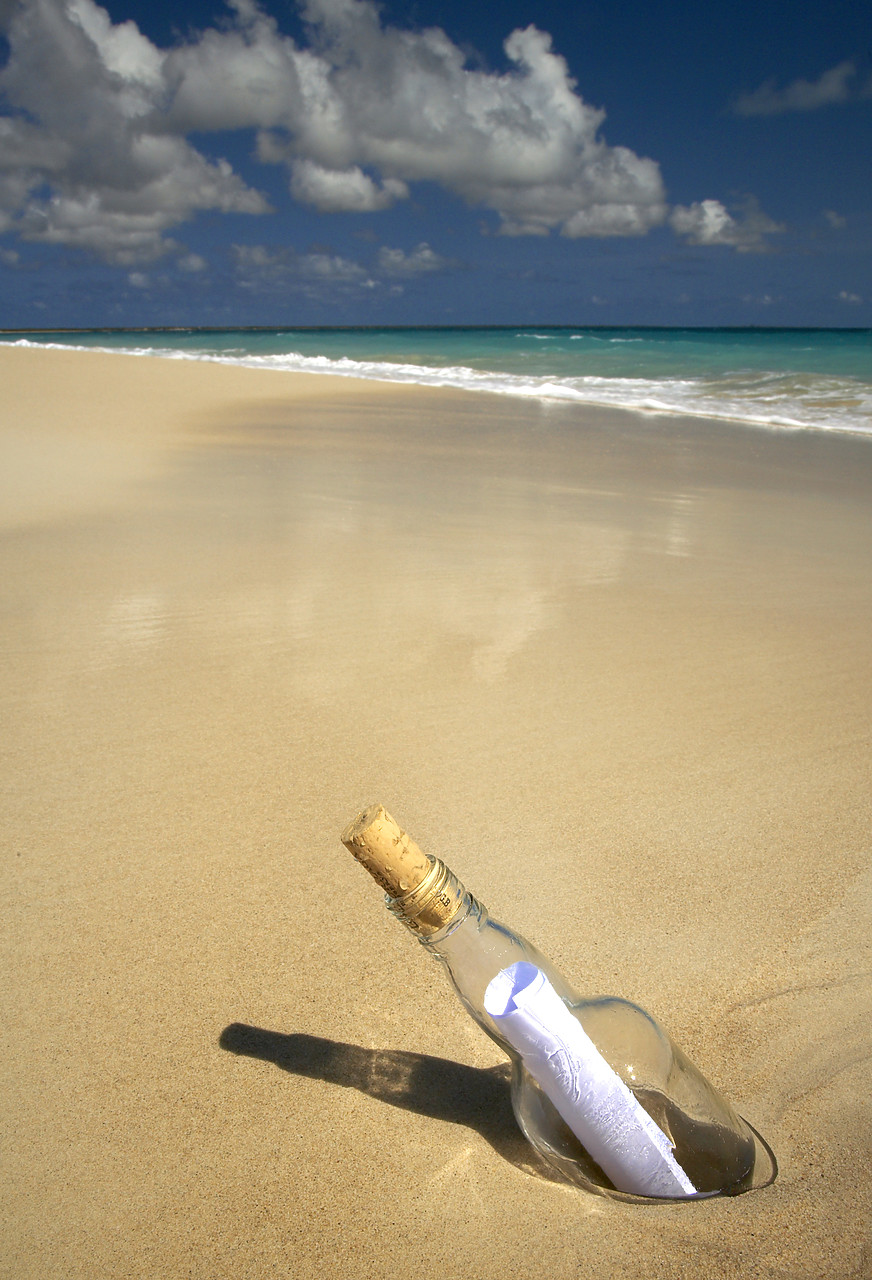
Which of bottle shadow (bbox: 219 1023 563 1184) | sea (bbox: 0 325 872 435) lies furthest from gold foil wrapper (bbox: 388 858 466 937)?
sea (bbox: 0 325 872 435)

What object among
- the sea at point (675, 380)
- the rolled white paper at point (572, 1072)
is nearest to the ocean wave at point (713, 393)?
the sea at point (675, 380)

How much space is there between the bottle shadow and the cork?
17.3 inches

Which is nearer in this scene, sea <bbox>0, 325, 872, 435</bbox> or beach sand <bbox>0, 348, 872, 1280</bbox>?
beach sand <bbox>0, 348, 872, 1280</bbox>

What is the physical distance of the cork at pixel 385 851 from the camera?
→ 0.78 m

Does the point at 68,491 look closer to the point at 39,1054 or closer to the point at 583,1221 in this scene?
the point at 39,1054

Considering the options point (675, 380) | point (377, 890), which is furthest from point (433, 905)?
point (675, 380)

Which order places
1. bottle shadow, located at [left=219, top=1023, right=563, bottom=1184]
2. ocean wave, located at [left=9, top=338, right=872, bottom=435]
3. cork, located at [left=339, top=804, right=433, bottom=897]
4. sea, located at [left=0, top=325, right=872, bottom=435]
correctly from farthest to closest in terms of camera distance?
sea, located at [left=0, top=325, right=872, bottom=435]
ocean wave, located at [left=9, top=338, right=872, bottom=435]
bottle shadow, located at [left=219, top=1023, right=563, bottom=1184]
cork, located at [left=339, top=804, right=433, bottom=897]

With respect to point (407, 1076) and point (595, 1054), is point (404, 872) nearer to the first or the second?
point (595, 1054)

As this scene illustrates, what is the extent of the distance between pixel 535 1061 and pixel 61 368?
47.5 ft

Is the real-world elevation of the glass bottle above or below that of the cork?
below

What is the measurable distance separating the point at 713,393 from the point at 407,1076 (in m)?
13.3

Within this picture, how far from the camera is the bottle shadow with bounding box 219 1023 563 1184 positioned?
105 centimetres

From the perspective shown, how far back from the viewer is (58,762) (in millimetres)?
1903

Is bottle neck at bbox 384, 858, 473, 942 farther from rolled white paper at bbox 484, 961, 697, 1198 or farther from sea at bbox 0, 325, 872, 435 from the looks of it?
sea at bbox 0, 325, 872, 435
